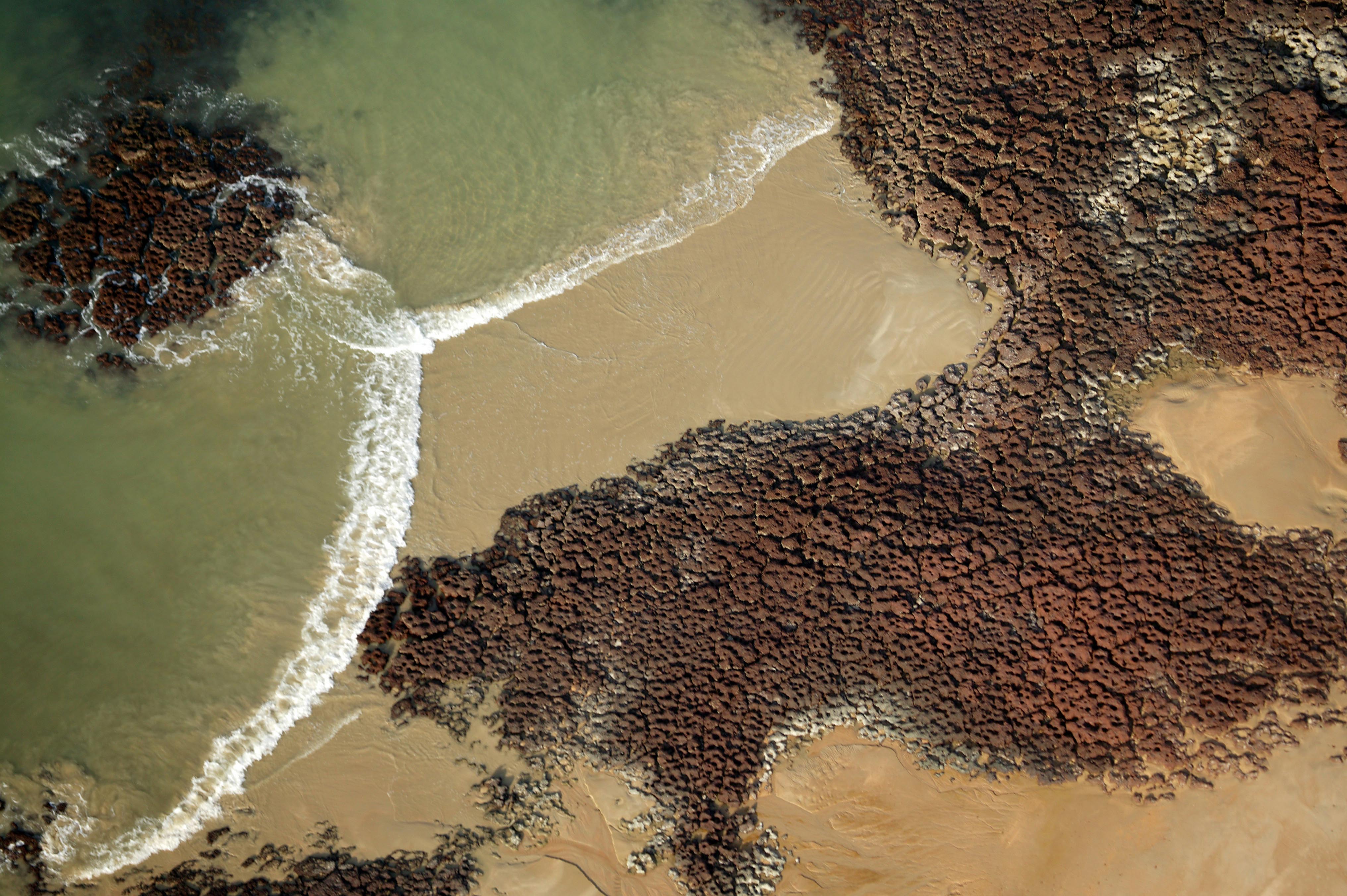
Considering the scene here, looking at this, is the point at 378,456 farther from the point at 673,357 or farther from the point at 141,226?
the point at 141,226

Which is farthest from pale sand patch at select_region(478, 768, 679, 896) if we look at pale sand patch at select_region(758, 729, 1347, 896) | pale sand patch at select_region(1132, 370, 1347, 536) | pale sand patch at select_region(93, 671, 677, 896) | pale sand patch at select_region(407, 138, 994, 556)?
pale sand patch at select_region(1132, 370, 1347, 536)

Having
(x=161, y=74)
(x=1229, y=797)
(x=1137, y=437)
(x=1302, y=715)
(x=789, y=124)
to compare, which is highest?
(x=789, y=124)

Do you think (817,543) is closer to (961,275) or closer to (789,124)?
(961,275)

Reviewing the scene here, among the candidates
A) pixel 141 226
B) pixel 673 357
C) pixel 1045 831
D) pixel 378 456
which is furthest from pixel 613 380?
pixel 1045 831

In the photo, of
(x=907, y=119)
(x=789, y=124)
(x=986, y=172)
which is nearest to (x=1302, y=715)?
(x=986, y=172)

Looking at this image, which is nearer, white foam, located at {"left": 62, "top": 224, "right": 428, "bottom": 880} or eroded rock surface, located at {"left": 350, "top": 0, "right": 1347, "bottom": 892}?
eroded rock surface, located at {"left": 350, "top": 0, "right": 1347, "bottom": 892}

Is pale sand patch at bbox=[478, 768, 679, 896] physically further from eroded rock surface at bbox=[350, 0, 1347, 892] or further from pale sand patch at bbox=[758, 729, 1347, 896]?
pale sand patch at bbox=[758, 729, 1347, 896]
